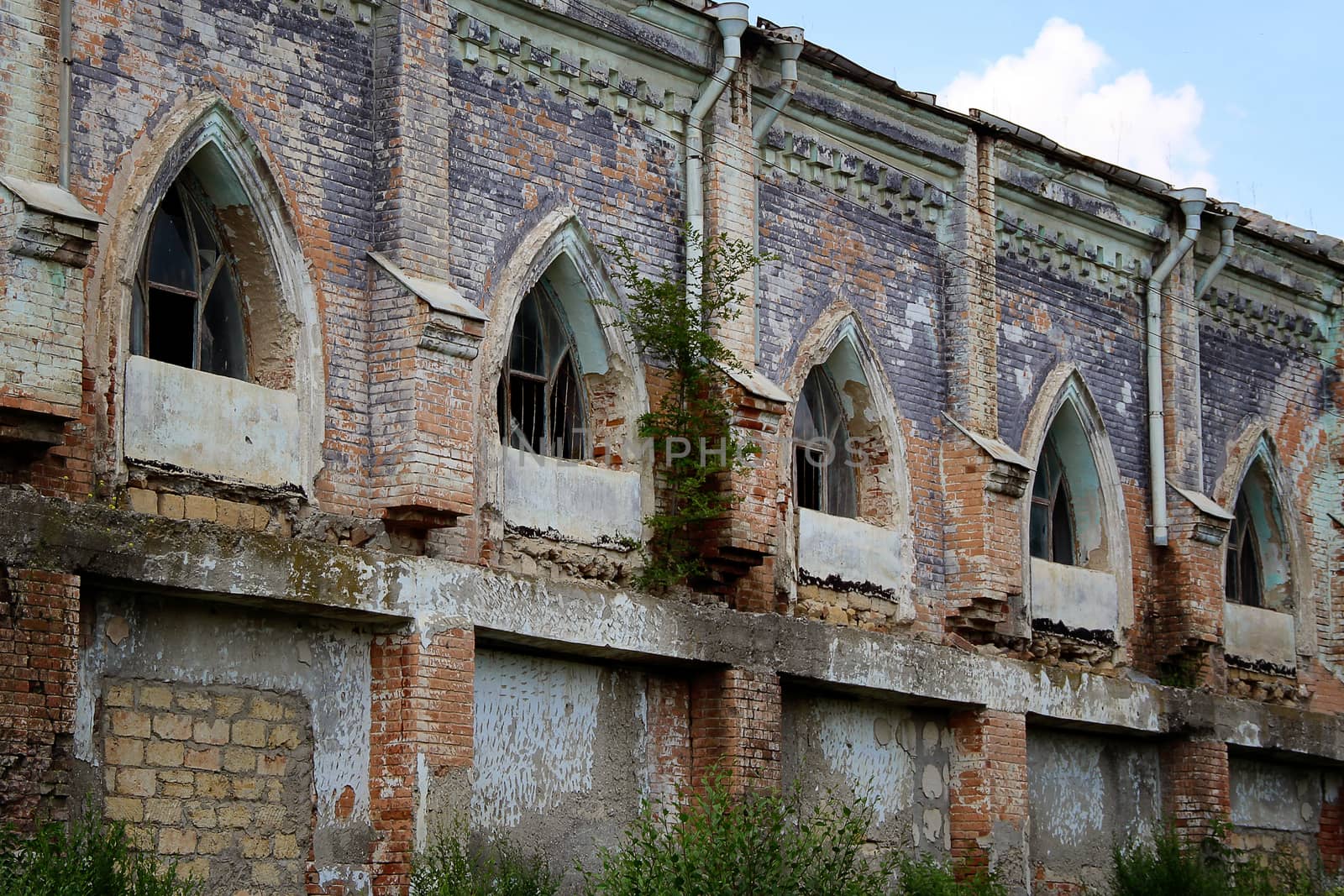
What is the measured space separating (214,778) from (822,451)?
5.99 metres

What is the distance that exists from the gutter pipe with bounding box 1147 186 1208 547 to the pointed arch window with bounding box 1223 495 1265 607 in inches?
63.2

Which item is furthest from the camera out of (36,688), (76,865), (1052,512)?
(1052,512)

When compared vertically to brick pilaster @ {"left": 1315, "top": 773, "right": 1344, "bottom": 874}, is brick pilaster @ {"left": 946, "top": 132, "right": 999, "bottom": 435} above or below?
above

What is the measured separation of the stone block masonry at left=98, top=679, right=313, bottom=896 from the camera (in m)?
10.1

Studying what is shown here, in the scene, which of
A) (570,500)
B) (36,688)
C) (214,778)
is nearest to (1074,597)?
(570,500)

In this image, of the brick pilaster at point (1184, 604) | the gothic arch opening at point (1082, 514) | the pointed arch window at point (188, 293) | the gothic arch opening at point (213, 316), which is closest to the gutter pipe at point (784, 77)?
the gothic arch opening at point (1082, 514)

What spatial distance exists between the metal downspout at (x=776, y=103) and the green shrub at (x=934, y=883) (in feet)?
11.4

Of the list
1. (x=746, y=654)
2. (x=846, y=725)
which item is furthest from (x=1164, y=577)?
(x=746, y=654)

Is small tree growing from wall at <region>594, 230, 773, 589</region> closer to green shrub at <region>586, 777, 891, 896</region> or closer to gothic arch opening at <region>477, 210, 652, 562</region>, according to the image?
gothic arch opening at <region>477, 210, 652, 562</region>

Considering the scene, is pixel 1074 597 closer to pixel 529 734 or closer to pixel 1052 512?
pixel 1052 512

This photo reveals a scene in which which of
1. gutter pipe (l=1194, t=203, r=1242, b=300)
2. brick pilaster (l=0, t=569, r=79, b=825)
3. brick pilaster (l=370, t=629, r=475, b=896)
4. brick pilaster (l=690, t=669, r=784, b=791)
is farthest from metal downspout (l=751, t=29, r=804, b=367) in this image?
brick pilaster (l=0, t=569, r=79, b=825)

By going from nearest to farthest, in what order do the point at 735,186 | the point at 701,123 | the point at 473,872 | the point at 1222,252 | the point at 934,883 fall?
the point at 473,872 → the point at 934,883 → the point at 701,123 → the point at 735,186 → the point at 1222,252

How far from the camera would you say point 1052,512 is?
17.0 m

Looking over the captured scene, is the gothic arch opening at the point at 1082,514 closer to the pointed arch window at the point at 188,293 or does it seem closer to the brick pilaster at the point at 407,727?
the brick pilaster at the point at 407,727
